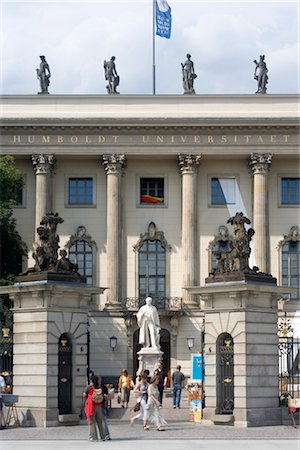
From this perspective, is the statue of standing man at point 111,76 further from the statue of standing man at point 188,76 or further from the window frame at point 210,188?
the window frame at point 210,188

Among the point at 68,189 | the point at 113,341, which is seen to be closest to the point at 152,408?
the point at 113,341

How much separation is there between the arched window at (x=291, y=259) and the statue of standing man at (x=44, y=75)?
16.5 m

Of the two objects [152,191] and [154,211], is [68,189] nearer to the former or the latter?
[152,191]

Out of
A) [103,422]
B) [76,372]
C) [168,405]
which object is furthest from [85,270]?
[103,422]

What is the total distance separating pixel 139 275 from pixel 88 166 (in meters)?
7.15

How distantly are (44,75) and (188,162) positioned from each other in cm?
996

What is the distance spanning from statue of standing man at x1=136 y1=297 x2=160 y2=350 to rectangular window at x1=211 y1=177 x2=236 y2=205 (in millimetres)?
18638

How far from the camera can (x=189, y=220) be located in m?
64.5

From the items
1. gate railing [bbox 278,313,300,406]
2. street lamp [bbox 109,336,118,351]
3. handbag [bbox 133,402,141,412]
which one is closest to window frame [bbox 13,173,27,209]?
street lamp [bbox 109,336,118,351]

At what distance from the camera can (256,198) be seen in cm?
6481

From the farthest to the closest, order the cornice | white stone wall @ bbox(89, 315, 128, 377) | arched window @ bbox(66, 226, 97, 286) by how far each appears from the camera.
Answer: arched window @ bbox(66, 226, 97, 286) < the cornice < white stone wall @ bbox(89, 315, 128, 377)

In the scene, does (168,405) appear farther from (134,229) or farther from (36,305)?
(134,229)

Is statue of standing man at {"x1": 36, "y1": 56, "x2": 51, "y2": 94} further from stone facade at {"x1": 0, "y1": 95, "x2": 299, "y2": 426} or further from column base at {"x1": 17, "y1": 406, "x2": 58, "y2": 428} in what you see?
column base at {"x1": 17, "y1": 406, "x2": 58, "y2": 428}

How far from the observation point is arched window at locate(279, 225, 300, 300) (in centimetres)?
6469
